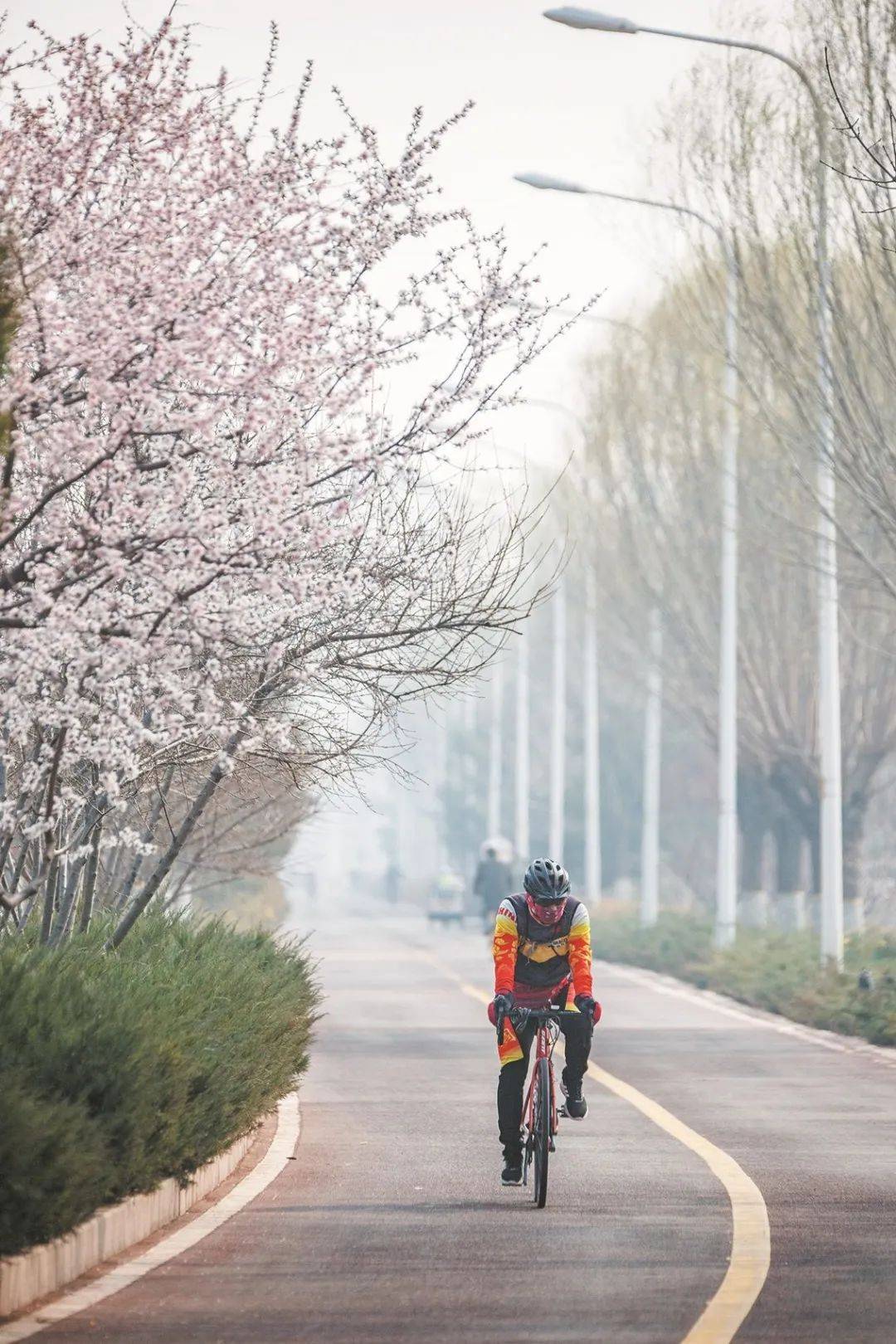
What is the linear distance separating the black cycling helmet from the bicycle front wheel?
0.86 m

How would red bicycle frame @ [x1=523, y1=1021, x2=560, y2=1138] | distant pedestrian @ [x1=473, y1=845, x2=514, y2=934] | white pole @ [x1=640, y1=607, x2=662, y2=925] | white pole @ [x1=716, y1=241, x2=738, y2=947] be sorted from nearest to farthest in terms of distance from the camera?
red bicycle frame @ [x1=523, y1=1021, x2=560, y2=1138]
white pole @ [x1=716, y1=241, x2=738, y2=947]
distant pedestrian @ [x1=473, y1=845, x2=514, y2=934]
white pole @ [x1=640, y1=607, x2=662, y2=925]

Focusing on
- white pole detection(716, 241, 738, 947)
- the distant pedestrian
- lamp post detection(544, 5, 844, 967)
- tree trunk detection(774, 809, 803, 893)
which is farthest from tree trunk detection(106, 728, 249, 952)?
tree trunk detection(774, 809, 803, 893)

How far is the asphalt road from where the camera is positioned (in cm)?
863

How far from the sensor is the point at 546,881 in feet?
38.0

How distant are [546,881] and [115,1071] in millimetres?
2712

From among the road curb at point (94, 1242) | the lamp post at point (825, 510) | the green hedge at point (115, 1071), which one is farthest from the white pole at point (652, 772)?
the road curb at point (94, 1242)

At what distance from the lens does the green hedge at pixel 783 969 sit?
2438 cm

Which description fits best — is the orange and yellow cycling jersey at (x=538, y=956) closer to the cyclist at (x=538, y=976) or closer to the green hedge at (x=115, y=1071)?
the cyclist at (x=538, y=976)

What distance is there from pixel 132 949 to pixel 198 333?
506cm

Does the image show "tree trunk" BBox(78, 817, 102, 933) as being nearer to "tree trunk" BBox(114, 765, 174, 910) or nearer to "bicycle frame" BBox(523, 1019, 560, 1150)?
"tree trunk" BBox(114, 765, 174, 910)

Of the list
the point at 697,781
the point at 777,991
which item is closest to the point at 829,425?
the point at 777,991

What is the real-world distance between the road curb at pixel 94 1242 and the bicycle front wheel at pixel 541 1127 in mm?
1644

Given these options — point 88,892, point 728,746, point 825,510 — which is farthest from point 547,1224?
point 728,746

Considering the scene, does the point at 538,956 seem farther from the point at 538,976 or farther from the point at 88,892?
the point at 88,892
